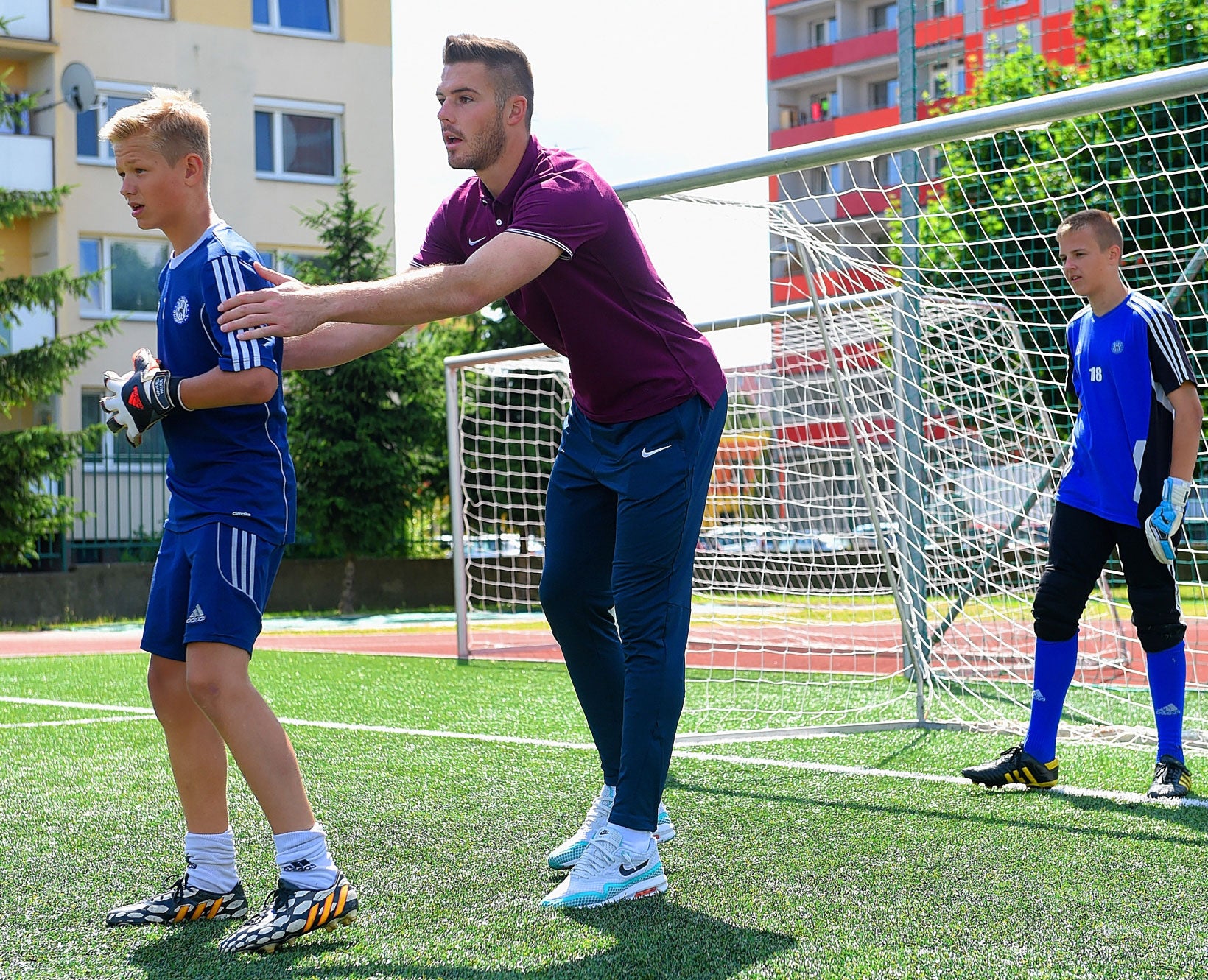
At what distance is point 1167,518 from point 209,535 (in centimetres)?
308

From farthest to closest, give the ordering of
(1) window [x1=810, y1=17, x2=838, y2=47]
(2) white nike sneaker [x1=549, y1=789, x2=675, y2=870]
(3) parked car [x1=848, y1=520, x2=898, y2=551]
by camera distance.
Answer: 1. (1) window [x1=810, y1=17, x2=838, y2=47]
2. (3) parked car [x1=848, y1=520, x2=898, y2=551]
3. (2) white nike sneaker [x1=549, y1=789, x2=675, y2=870]

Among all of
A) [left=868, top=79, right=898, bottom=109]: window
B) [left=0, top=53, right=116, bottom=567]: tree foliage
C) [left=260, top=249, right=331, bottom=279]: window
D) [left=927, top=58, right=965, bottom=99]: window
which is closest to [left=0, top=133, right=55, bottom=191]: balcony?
[left=260, top=249, right=331, bottom=279]: window

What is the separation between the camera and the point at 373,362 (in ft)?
65.6

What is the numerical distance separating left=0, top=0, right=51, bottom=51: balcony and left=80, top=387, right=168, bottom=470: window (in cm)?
632

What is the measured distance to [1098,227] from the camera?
4.61 m

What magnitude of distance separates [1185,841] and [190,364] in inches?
114

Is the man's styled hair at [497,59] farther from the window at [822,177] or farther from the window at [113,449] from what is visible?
the window at [113,449]

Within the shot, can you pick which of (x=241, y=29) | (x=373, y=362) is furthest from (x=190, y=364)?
(x=241, y=29)

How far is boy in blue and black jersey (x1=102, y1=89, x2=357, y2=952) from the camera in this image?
2.84 metres

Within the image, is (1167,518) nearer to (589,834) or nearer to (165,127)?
(589,834)

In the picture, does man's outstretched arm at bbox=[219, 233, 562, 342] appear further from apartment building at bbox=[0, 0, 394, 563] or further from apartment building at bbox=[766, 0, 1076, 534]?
apartment building at bbox=[0, 0, 394, 563]

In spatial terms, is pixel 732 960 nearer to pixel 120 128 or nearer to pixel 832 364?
pixel 120 128

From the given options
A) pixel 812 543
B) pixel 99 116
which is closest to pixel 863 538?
pixel 812 543

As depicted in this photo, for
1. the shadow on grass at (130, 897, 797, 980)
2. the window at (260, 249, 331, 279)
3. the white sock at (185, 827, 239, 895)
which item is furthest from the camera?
the window at (260, 249, 331, 279)
